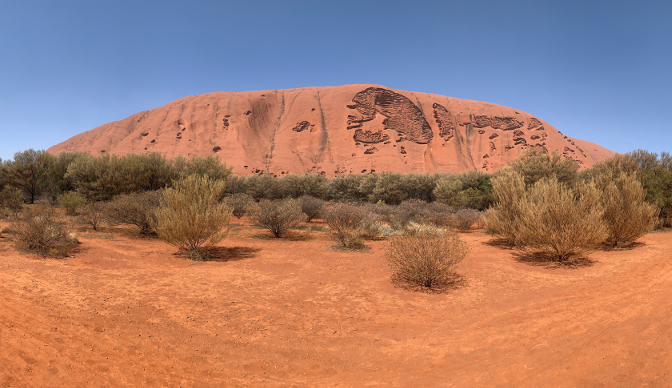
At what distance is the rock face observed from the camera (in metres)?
58.6

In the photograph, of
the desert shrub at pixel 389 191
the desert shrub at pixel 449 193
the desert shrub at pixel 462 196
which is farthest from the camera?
the desert shrub at pixel 389 191

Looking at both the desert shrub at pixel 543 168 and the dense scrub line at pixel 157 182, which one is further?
the dense scrub line at pixel 157 182

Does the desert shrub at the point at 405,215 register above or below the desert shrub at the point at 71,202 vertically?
below

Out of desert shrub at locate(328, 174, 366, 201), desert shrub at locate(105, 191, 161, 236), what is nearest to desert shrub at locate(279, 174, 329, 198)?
desert shrub at locate(328, 174, 366, 201)

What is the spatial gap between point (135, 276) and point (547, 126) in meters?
87.6

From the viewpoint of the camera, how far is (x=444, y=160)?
62.8m

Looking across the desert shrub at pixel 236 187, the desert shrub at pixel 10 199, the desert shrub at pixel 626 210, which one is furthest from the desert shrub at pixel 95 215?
the desert shrub at pixel 626 210

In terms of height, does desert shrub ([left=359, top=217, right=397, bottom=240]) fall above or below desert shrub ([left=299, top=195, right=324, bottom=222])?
below

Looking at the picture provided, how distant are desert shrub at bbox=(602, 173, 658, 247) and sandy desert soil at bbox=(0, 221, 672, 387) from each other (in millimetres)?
3628

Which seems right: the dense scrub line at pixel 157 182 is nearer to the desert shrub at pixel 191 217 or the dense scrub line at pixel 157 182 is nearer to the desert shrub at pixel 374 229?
the desert shrub at pixel 374 229

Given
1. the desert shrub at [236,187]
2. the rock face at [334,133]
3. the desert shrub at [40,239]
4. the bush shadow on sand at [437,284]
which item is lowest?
the bush shadow on sand at [437,284]

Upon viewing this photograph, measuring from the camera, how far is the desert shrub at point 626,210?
11742mm

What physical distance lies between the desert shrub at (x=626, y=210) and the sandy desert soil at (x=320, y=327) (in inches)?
143

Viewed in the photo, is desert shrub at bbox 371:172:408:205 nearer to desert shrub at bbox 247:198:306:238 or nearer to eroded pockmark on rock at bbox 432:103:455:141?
desert shrub at bbox 247:198:306:238
